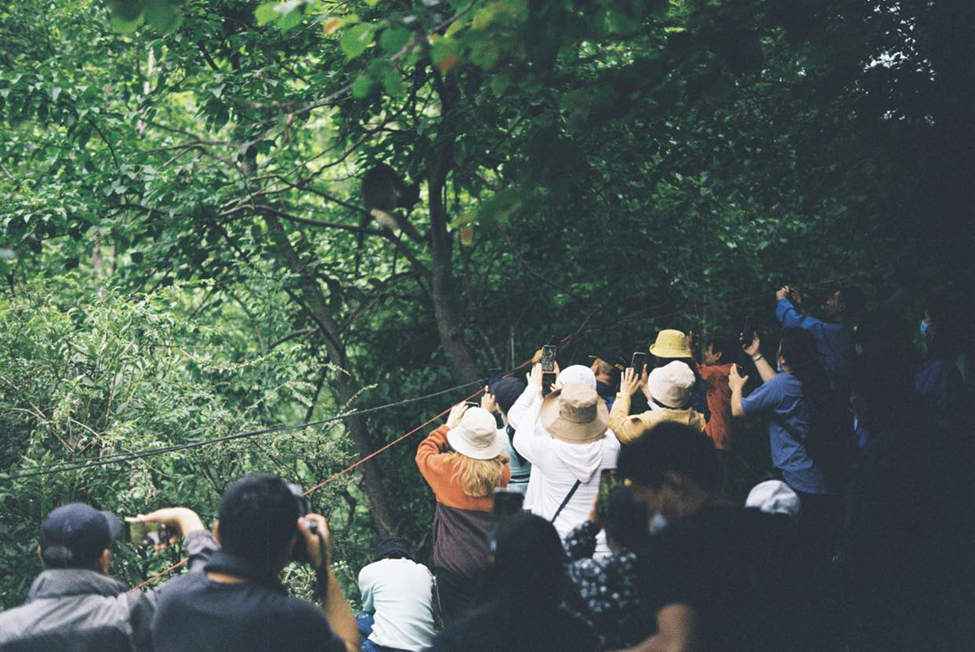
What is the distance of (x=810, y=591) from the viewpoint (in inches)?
114

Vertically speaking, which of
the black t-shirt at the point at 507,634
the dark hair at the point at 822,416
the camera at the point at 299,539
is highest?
the camera at the point at 299,539

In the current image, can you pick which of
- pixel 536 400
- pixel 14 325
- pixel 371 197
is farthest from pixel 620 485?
pixel 371 197

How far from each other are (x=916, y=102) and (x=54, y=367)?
4.86 m

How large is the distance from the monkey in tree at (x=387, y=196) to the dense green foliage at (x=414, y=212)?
0.59 feet

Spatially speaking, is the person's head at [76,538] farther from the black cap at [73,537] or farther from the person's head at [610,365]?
the person's head at [610,365]

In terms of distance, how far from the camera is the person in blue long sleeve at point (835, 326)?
5.18 metres

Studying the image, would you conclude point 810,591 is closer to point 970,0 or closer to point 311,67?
point 970,0

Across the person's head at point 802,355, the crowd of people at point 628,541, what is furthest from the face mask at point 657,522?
the person's head at point 802,355

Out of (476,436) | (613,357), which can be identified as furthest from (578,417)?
(613,357)

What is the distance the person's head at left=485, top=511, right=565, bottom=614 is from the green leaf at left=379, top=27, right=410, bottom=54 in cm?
151

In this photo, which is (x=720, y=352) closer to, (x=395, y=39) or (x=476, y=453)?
(x=476, y=453)

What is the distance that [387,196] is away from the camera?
804cm

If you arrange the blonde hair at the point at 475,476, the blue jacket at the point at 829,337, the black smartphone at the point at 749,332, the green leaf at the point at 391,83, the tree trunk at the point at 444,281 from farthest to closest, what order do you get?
the tree trunk at the point at 444,281
the black smartphone at the point at 749,332
the blue jacket at the point at 829,337
the blonde hair at the point at 475,476
the green leaf at the point at 391,83

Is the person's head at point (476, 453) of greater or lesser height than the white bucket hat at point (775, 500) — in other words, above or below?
below
